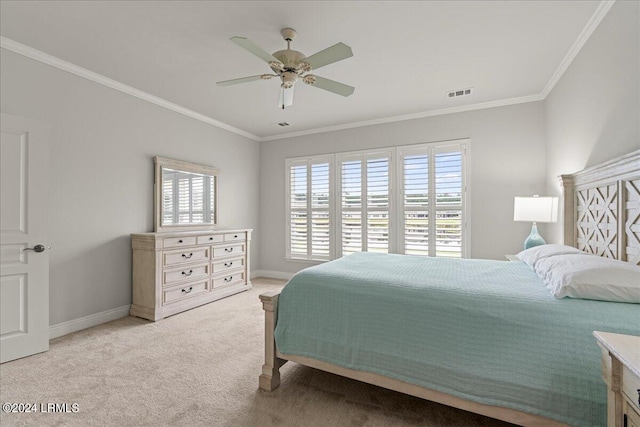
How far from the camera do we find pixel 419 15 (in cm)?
224

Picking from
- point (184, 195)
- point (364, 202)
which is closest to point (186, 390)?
point (184, 195)

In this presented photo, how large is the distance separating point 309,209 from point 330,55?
10.8 feet

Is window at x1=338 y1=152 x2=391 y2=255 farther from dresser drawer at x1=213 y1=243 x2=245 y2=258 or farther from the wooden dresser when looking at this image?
the wooden dresser

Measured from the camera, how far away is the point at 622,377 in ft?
3.42

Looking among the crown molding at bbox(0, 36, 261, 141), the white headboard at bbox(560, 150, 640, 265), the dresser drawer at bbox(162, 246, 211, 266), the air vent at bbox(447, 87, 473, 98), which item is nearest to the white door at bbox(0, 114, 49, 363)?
the crown molding at bbox(0, 36, 261, 141)

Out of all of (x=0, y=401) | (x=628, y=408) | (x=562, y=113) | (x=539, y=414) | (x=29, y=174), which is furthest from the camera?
(x=562, y=113)

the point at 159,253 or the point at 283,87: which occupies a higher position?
the point at 283,87

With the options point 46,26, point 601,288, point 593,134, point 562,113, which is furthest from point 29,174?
point 562,113

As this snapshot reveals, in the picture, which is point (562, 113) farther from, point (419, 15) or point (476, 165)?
point (419, 15)

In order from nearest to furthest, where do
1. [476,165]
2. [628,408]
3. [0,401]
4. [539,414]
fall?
1. [628,408]
2. [539,414]
3. [0,401]
4. [476,165]

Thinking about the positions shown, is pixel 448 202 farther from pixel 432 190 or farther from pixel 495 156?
pixel 495 156

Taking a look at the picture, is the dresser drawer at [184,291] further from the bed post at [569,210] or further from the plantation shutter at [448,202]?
the bed post at [569,210]

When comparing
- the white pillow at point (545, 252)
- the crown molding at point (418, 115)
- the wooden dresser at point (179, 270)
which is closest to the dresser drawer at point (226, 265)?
the wooden dresser at point (179, 270)

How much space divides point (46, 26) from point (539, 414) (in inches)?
165
